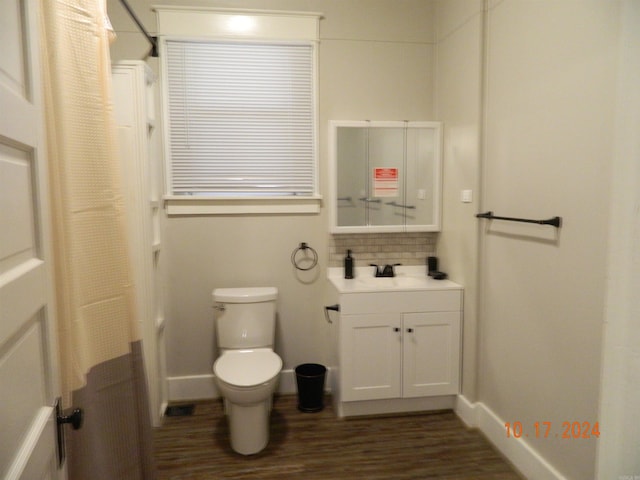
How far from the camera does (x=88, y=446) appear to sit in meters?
1.24

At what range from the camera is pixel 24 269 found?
807 mm

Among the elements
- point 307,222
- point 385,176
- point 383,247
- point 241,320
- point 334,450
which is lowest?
point 334,450

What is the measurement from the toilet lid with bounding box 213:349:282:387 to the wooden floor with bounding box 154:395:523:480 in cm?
45

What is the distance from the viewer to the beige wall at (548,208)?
67.3 inches

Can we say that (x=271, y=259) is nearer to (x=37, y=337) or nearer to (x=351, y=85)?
(x=351, y=85)

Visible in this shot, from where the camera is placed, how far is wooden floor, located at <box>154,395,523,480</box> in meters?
2.23

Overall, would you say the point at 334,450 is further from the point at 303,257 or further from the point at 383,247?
the point at 383,247

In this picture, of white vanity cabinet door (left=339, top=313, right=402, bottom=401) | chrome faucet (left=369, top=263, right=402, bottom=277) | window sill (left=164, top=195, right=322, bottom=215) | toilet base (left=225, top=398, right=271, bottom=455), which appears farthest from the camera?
chrome faucet (left=369, top=263, right=402, bottom=277)

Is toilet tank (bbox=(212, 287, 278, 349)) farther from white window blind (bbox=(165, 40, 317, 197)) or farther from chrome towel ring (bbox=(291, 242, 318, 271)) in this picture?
white window blind (bbox=(165, 40, 317, 197))

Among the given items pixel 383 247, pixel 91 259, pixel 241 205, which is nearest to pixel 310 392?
pixel 383 247

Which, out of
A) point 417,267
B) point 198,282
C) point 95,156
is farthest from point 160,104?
point 417,267

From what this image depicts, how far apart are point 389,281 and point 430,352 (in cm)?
53

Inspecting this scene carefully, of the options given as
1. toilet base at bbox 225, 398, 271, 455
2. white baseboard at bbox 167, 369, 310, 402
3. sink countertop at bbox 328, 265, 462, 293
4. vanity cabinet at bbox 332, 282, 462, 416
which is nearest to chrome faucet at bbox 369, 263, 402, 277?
sink countertop at bbox 328, 265, 462, 293

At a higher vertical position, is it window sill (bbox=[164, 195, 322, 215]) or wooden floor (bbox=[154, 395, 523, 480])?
window sill (bbox=[164, 195, 322, 215])
